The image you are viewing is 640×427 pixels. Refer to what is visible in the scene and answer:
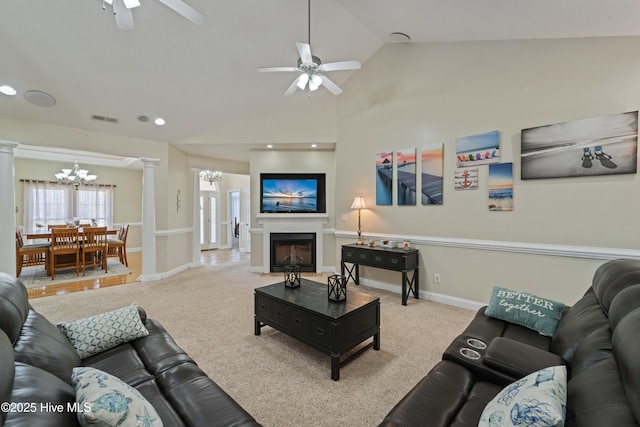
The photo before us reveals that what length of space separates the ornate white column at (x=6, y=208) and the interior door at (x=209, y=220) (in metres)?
4.75

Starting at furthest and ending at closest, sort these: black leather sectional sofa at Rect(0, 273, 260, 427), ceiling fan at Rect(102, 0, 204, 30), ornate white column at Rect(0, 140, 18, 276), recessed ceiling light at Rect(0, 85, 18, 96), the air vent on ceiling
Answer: the air vent on ceiling
ornate white column at Rect(0, 140, 18, 276)
recessed ceiling light at Rect(0, 85, 18, 96)
ceiling fan at Rect(102, 0, 204, 30)
black leather sectional sofa at Rect(0, 273, 260, 427)

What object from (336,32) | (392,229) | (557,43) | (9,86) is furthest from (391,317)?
(9,86)

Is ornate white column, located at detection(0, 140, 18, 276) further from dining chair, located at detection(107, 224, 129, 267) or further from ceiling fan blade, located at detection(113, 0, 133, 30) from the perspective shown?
ceiling fan blade, located at detection(113, 0, 133, 30)

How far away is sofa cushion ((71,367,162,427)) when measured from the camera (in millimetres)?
915

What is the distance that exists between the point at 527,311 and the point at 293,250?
4463 mm

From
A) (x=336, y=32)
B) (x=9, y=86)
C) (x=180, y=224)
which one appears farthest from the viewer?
(x=180, y=224)

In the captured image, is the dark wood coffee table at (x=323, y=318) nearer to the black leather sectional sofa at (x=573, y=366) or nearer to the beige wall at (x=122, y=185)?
the black leather sectional sofa at (x=573, y=366)

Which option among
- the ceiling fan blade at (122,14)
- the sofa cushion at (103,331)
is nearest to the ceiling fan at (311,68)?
the ceiling fan blade at (122,14)

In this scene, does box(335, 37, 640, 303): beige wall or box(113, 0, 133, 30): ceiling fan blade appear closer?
box(113, 0, 133, 30): ceiling fan blade

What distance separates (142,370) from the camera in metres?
1.61

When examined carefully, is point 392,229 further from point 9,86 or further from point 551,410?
point 9,86

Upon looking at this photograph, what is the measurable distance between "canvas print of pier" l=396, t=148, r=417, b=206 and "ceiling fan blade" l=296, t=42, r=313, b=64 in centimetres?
215

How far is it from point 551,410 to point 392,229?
12.3 feet

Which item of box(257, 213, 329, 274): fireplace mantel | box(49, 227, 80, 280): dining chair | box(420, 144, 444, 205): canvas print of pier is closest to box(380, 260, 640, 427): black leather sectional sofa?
box(420, 144, 444, 205): canvas print of pier
